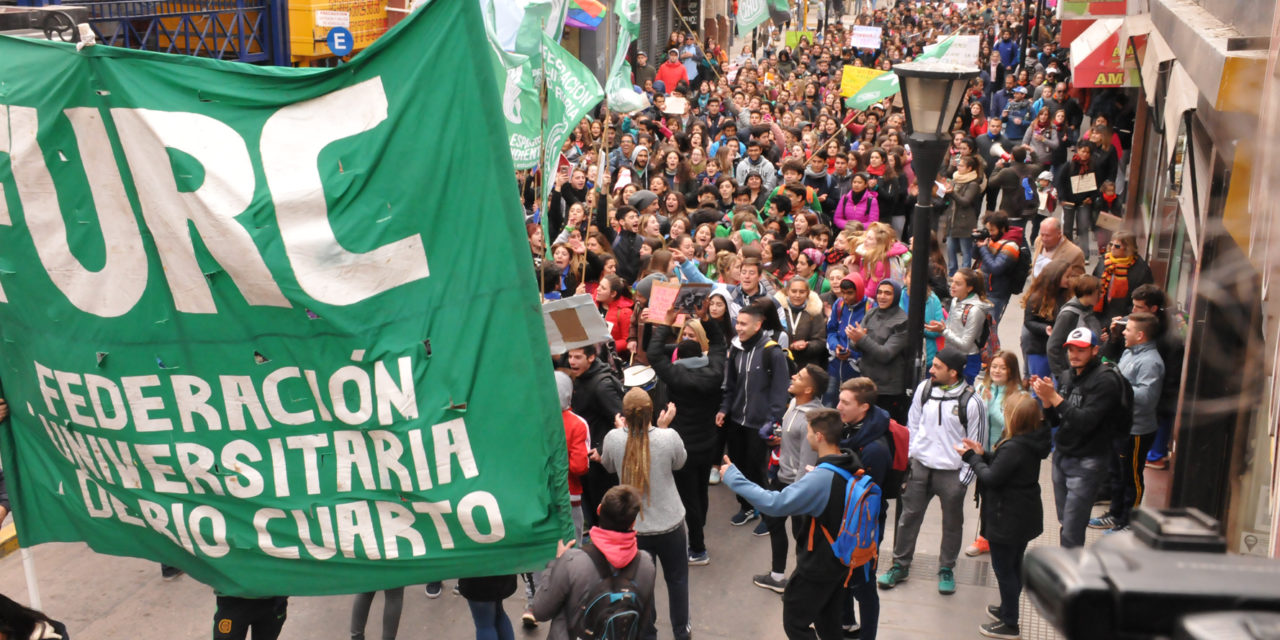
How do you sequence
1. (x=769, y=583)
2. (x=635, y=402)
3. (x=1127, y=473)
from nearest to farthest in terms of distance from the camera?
(x=635, y=402) < (x=769, y=583) < (x=1127, y=473)

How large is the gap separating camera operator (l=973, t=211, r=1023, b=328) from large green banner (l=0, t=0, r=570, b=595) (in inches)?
310

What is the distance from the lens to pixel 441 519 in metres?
4.55

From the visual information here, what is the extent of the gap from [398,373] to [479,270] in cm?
49

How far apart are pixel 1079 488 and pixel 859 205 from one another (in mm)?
6584

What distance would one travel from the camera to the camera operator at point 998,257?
11.5 meters

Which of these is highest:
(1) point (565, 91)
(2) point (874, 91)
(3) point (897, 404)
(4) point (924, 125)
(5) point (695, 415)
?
(4) point (924, 125)

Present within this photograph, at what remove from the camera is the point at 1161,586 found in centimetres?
149

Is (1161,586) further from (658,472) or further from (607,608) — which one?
(658,472)

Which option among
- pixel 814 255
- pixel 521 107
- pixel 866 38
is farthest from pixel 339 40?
pixel 866 38

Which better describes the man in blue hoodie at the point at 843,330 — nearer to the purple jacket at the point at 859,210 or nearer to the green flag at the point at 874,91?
the purple jacket at the point at 859,210

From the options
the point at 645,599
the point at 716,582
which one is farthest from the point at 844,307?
the point at 645,599

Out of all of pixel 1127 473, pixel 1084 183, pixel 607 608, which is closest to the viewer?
pixel 607 608

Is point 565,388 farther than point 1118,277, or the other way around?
point 1118,277

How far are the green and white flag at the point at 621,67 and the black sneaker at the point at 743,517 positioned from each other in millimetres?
5956
